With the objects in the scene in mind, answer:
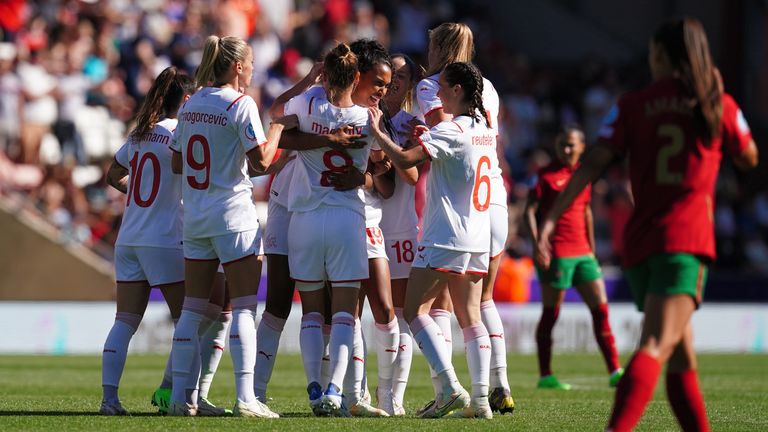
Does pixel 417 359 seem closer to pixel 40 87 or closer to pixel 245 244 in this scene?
pixel 40 87

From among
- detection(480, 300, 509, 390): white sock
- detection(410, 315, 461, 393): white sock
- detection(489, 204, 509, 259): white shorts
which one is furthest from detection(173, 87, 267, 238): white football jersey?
detection(480, 300, 509, 390): white sock

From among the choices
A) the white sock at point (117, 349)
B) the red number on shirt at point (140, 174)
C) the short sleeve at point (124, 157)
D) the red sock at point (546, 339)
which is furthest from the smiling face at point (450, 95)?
the red sock at point (546, 339)

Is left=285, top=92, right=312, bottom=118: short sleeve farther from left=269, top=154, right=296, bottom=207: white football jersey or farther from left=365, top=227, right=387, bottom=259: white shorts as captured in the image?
left=365, top=227, right=387, bottom=259: white shorts

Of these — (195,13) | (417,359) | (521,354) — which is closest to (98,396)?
(417,359)

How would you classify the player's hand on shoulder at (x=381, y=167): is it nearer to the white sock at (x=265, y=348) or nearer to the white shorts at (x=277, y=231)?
the white shorts at (x=277, y=231)

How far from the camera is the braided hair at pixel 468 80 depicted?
810 cm

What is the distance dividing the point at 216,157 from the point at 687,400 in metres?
3.29

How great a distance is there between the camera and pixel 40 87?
63.4 feet

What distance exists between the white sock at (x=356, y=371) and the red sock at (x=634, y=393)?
267cm

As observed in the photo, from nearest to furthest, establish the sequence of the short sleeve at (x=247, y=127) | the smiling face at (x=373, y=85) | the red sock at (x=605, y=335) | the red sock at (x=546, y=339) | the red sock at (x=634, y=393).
Result: the red sock at (x=634, y=393) < the short sleeve at (x=247, y=127) < the smiling face at (x=373, y=85) < the red sock at (x=546, y=339) < the red sock at (x=605, y=335)

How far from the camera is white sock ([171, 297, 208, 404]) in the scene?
8.04m

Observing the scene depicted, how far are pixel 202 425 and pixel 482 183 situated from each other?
2352 millimetres

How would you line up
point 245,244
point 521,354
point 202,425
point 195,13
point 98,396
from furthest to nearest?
point 195,13
point 521,354
point 98,396
point 245,244
point 202,425

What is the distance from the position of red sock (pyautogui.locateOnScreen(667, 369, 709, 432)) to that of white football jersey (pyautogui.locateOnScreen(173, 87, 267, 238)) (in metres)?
2.94
